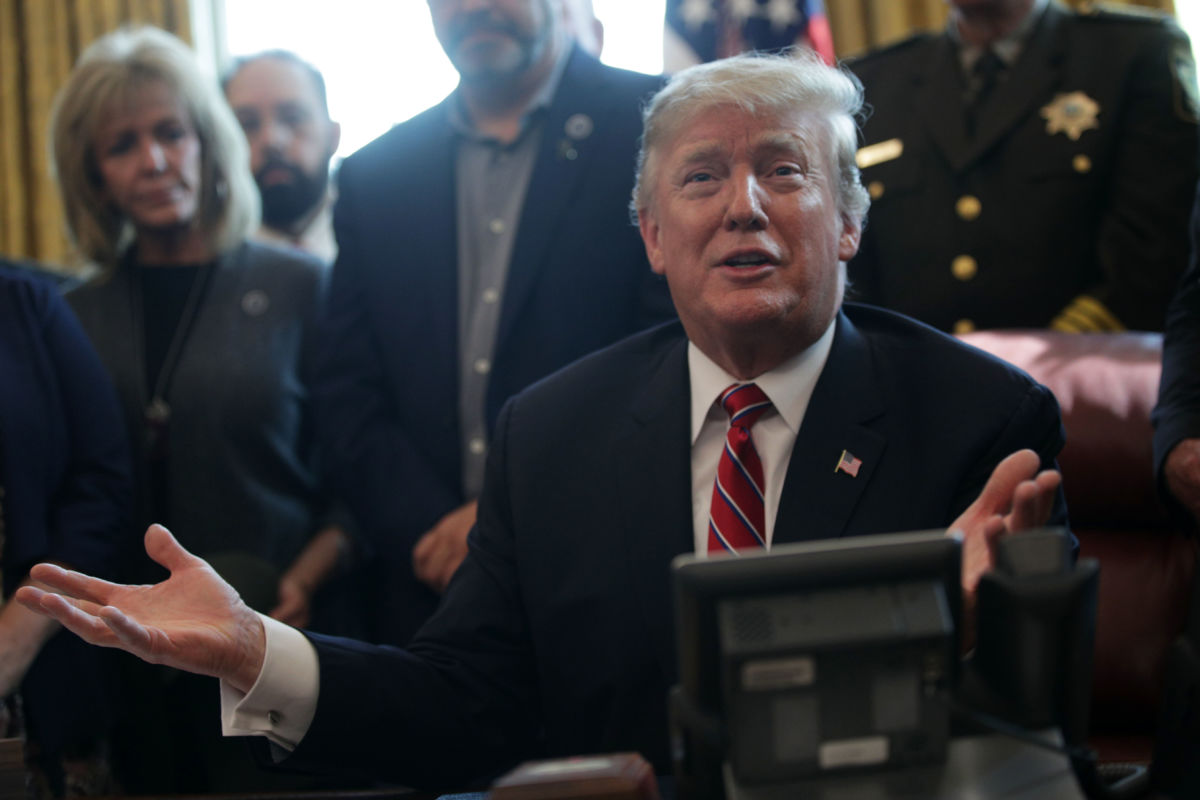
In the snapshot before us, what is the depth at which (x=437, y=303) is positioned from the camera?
8.25ft

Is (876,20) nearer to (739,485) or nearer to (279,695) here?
(739,485)

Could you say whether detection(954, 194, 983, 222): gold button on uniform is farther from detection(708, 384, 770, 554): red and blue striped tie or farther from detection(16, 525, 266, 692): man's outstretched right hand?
detection(16, 525, 266, 692): man's outstretched right hand

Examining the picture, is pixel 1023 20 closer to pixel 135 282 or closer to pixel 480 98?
pixel 480 98

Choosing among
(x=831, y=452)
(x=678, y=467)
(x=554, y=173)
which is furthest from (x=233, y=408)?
(x=831, y=452)

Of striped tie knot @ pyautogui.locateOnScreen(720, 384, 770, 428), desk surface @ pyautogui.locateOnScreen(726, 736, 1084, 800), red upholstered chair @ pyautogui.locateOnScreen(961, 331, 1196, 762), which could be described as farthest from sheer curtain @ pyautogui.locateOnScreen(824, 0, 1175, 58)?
desk surface @ pyautogui.locateOnScreen(726, 736, 1084, 800)

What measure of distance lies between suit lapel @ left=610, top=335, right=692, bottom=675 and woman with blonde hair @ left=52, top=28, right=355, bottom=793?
1.06 metres

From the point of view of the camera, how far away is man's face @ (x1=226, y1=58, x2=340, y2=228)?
3453 millimetres

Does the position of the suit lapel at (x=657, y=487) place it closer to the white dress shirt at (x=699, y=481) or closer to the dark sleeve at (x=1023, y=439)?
the white dress shirt at (x=699, y=481)

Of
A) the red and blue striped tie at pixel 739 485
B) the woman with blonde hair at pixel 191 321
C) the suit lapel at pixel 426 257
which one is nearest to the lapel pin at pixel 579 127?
the suit lapel at pixel 426 257

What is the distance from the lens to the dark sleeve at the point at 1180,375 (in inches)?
73.3

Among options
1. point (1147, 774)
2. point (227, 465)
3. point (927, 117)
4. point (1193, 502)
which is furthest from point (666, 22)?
point (1147, 774)

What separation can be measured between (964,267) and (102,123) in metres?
1.96

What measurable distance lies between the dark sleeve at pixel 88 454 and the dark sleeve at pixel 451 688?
0.93 meters

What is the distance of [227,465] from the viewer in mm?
2600
